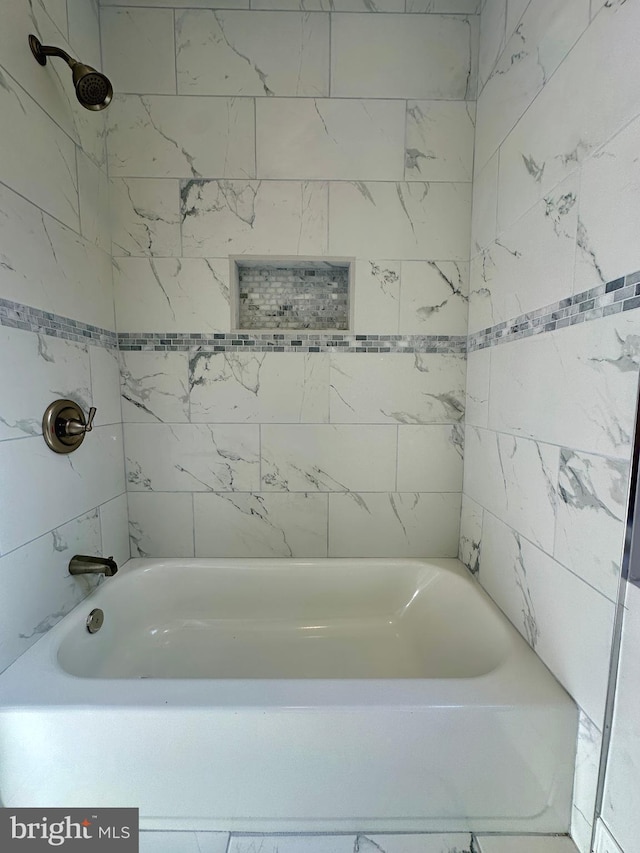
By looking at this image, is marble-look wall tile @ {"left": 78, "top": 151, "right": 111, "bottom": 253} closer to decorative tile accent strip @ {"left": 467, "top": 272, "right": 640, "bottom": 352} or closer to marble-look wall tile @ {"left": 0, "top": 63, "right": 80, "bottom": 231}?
marble-look wall tile @ {"left": 0, "top": 63, "right": 80, "bottom": 231}

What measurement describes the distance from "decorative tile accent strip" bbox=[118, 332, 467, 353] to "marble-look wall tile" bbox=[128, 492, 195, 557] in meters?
0.65

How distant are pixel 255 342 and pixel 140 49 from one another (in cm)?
120

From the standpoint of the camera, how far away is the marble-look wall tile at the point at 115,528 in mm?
1438

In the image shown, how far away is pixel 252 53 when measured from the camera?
1.41 m

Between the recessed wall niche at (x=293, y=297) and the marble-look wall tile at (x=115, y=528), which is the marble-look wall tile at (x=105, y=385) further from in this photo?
the recessed wall niche at (x=293, y=297)

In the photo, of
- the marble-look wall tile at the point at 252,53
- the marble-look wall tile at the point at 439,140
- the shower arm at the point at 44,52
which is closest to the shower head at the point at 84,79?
the shower arm at the point at 44,52

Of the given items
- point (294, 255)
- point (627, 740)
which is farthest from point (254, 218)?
point (627, 740)

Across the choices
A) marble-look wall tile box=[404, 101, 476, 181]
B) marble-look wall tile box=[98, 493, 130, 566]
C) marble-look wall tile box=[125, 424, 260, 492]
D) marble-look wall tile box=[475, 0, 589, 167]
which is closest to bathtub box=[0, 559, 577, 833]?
marble-look wall tile box=[98, 493, 130, 566]

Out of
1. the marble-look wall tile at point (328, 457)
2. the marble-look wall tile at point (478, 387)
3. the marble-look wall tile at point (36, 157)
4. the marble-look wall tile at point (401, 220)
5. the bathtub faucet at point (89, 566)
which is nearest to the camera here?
the marble-look wall tile at point (36, 157)

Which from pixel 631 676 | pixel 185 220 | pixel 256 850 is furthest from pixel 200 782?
pixel 185 220

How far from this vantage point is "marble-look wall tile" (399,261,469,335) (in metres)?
1.52

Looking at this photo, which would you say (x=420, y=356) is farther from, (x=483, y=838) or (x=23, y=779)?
(x=23, y=779)

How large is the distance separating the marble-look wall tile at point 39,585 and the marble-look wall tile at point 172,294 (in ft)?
2.72

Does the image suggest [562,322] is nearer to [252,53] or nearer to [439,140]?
[439,140]
